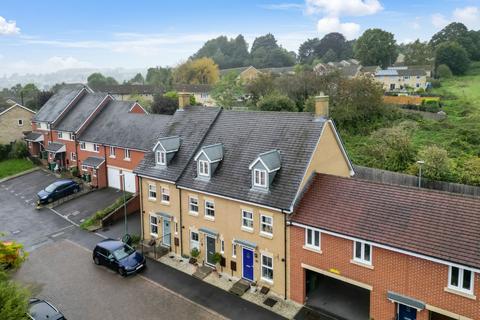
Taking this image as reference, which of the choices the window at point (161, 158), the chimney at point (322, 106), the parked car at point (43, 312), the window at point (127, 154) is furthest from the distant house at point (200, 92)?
the parked car at point (43, 312)

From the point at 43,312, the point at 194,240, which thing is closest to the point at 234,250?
the point at 194,240

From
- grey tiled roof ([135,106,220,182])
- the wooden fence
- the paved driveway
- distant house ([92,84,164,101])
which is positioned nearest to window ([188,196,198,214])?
grey tiled roof ([135,106,220,182])

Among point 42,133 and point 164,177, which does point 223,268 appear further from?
point 42,133

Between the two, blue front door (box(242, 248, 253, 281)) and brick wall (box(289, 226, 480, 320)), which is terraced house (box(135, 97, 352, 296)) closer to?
blue front door (box(242, 248, 253, 281))

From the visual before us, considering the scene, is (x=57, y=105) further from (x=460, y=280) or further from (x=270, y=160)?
(x=460, y=280)

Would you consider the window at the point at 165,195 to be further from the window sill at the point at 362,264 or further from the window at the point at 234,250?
the window sill at the point at 362,264

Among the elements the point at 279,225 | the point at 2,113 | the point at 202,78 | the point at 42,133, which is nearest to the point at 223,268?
the point at 279,225
